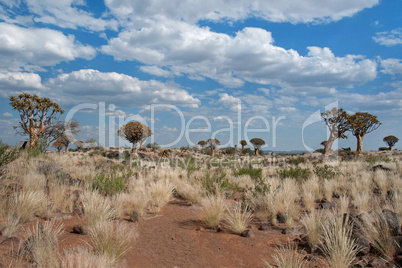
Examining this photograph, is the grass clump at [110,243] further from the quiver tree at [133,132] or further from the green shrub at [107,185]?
the quiver tree at [133,132]

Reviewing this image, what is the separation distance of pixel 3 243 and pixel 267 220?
6.01 meters

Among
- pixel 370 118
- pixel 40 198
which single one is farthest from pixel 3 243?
pixel 370 118

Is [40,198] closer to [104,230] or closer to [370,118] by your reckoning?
[104,230]

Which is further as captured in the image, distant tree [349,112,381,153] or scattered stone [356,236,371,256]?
distant tree [349,112,381,153]

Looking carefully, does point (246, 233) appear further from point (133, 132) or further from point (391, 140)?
point (391, 140)

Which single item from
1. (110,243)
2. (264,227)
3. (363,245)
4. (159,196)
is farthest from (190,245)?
(159,196)

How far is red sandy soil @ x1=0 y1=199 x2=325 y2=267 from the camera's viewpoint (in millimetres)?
4953

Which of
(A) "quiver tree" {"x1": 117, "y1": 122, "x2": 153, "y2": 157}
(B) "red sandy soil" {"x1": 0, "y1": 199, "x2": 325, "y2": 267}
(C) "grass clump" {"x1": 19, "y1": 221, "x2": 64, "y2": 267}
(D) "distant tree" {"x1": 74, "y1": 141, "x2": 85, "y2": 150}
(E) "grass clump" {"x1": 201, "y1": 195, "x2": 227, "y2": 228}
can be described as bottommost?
(B) "red sandy soil" {"x1": 0, "y1": 199, "x2": 325, "y2": 267}

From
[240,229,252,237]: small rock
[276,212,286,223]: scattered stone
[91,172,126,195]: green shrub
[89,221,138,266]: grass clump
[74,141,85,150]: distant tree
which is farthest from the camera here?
[74,141,85,150]: distant tree

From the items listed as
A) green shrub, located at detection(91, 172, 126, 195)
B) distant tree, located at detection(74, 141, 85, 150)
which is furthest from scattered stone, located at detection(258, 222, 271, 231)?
distant tree, located at detection(74, 141, 85, 150)

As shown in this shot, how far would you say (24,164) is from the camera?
497 inches

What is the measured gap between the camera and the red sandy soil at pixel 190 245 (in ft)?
16.3

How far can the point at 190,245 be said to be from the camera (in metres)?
5.86

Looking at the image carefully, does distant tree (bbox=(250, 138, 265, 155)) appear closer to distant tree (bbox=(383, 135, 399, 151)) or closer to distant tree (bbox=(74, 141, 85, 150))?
distant tree (bbox=(383, 135, 399, 151))
